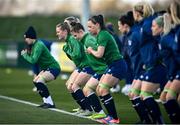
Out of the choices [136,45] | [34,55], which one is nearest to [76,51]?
[34,55]

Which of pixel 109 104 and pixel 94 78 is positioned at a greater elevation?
pixel 94 78

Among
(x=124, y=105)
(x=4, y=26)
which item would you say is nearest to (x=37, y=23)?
(x=4, y=26)

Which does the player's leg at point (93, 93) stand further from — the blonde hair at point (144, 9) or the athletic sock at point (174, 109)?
the athletic sock at point (174, 109)

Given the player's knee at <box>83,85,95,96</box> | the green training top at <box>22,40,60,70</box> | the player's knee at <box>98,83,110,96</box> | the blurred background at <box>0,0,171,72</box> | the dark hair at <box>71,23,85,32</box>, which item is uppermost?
the dark hair at <box>71,23,85,32</box>

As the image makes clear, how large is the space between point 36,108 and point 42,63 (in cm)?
107

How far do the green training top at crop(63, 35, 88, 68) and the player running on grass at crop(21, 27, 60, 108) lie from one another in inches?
45.2

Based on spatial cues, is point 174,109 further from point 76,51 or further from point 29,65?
point 29,65

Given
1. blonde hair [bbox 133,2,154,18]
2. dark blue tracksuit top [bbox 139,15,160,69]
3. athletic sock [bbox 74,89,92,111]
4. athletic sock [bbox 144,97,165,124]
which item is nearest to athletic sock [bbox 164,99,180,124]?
athletic sock [bbox 144,97,165,124]

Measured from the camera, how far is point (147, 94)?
1438cm

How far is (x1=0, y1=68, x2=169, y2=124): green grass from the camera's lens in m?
16.1

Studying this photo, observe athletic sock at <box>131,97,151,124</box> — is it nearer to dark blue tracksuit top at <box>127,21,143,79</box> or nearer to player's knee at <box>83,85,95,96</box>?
dark blue tracksuit top at <box>127,21,143,79</box>

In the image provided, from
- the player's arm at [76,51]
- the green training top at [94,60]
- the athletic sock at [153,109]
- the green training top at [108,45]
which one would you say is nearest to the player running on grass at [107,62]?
the green training top at [108,45]

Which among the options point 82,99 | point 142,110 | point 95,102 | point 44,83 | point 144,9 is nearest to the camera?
point 144,9

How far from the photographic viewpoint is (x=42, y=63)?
18.9 meters
